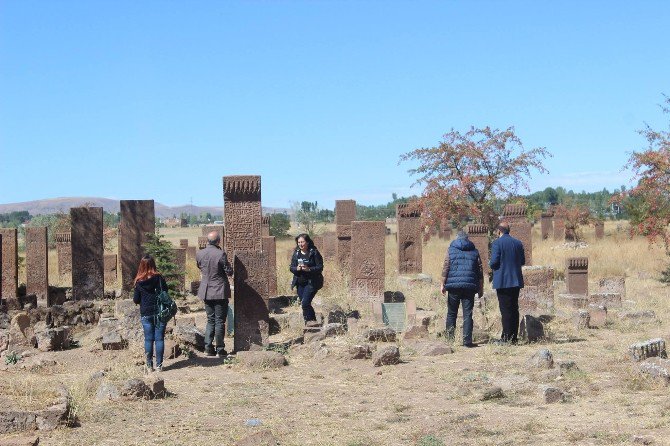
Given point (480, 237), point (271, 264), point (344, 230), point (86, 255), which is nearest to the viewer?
point (86, 255)

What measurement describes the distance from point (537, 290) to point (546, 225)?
1135 inches

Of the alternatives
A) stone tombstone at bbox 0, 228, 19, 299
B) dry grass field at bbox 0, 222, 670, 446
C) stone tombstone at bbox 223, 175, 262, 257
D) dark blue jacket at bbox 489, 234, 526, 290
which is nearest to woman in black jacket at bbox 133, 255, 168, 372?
dry grass field at bbox 0, 222, 670, 446

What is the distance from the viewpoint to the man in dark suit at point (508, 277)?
1238 centimetres

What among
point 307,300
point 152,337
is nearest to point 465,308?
point 307,300

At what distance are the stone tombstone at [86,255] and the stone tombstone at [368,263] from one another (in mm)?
5890

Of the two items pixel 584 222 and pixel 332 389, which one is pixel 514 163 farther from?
pixel 584 222

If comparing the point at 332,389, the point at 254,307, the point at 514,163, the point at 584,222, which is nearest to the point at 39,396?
the point at 332,389

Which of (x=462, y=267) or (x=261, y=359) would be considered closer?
(x=261, y=359)

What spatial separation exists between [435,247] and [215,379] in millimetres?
30455

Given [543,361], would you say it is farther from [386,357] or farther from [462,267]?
[462,267]

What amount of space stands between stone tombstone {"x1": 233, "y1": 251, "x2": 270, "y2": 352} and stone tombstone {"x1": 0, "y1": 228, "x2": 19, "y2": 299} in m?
9.59

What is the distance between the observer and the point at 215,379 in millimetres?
10711

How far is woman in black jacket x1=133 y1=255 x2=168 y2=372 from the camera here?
11.4 m

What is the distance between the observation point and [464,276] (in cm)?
1264
